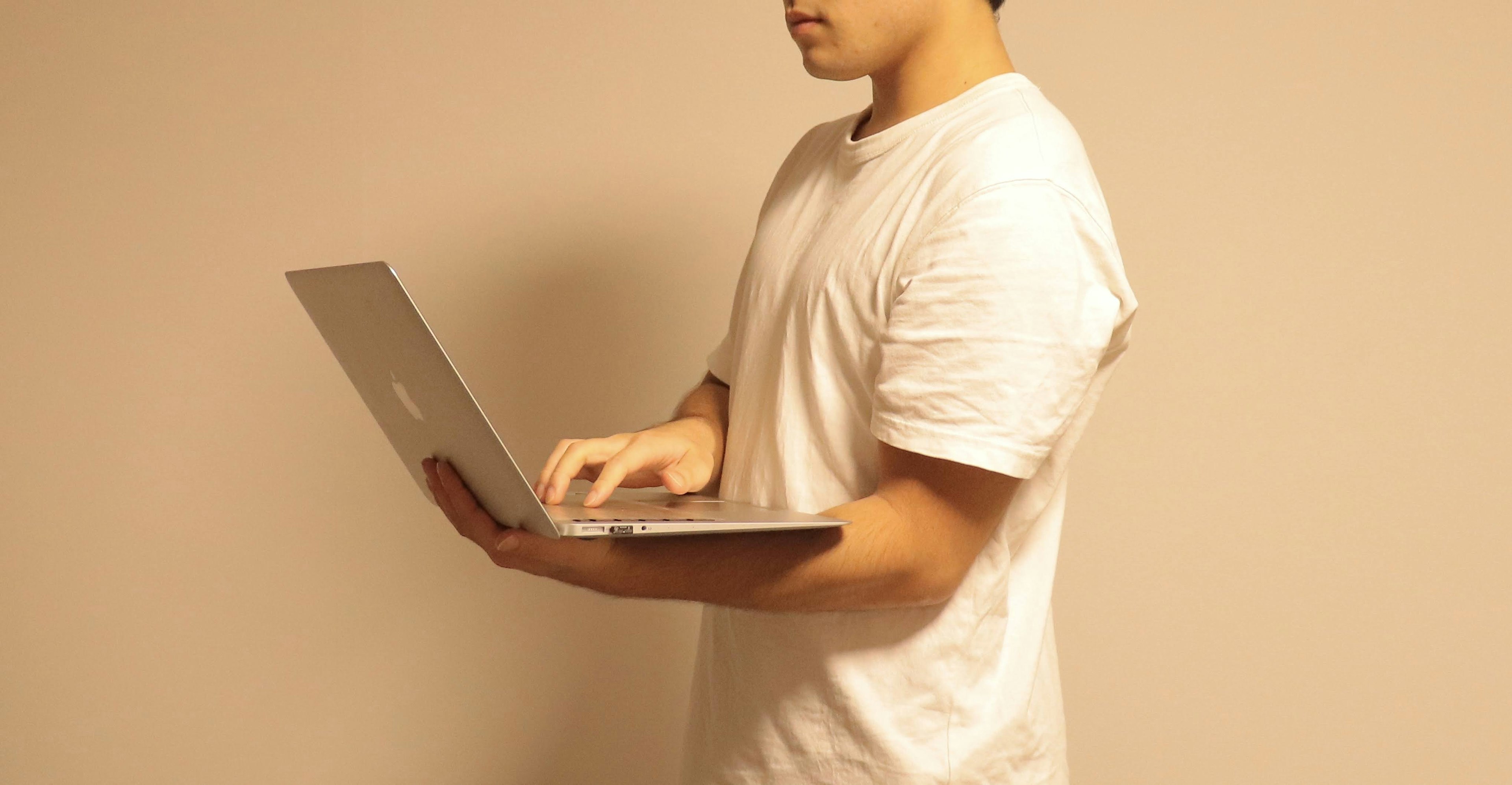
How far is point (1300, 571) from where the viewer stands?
57.7 inches

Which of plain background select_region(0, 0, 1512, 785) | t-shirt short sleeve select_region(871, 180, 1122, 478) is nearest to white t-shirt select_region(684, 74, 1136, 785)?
t-shirt short sleeve select_region(871, 180, 1122, 478)

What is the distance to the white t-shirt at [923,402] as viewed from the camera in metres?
0.69

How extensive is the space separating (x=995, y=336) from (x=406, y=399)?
351 mm

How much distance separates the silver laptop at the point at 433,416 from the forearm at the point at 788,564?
2 cm

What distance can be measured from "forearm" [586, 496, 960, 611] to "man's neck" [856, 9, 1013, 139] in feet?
1.01

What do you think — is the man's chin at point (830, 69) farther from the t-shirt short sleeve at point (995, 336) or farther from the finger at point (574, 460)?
the finger at point (574, 460)

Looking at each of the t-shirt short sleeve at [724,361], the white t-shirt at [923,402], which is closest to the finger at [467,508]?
the white t-shirt at [923,402]

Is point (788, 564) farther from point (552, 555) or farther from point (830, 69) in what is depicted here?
point (830, 69)

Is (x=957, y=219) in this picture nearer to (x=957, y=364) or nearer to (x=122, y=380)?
(x=957, y=364)

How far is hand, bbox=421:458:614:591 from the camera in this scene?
2.13 ft

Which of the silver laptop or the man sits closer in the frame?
the silver laptop

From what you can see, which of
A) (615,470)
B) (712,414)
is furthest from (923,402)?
(712,414)

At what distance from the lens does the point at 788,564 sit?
2.30 feet

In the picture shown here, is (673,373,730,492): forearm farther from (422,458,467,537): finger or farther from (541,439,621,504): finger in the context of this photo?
(422,458,467,537): finger
